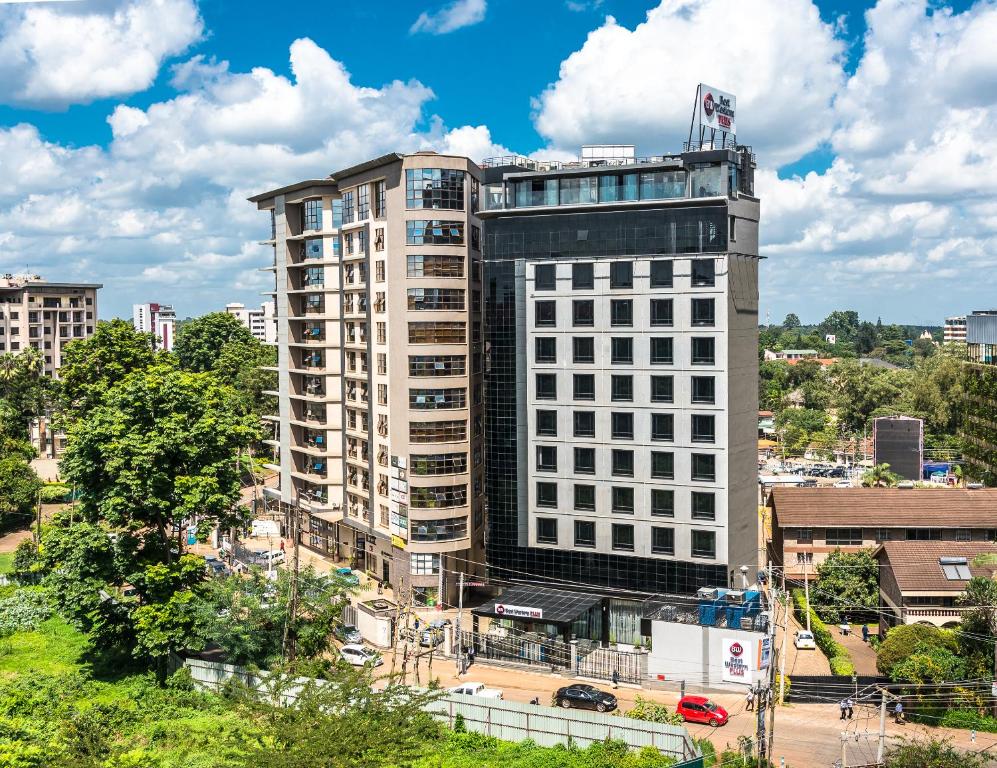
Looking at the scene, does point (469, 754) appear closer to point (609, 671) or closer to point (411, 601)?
point (609, 671)

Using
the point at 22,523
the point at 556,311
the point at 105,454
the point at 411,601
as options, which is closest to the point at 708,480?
the point at 556,311

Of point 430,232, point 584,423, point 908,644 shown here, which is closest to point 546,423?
point 584,423

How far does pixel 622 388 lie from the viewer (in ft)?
186

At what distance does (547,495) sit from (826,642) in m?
18.8

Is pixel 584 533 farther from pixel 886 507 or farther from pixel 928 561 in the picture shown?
pixel 886 507

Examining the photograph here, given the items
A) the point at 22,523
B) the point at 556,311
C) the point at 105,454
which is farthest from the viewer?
the point at 22,523

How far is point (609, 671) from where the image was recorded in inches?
2073

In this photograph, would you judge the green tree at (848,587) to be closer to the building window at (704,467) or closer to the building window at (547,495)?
the building window at (704,467)

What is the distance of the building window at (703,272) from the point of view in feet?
178

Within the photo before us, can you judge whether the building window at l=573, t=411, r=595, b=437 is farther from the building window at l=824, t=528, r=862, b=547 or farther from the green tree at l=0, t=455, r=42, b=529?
the green tree at l=0, t=455, r=42, b=529

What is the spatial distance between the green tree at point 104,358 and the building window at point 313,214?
2982cm

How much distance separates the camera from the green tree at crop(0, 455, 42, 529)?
87000mm

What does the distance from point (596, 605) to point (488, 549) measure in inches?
328

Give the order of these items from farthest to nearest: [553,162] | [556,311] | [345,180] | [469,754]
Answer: [345,180] < [553,162] < [556,311] < [469,754]
